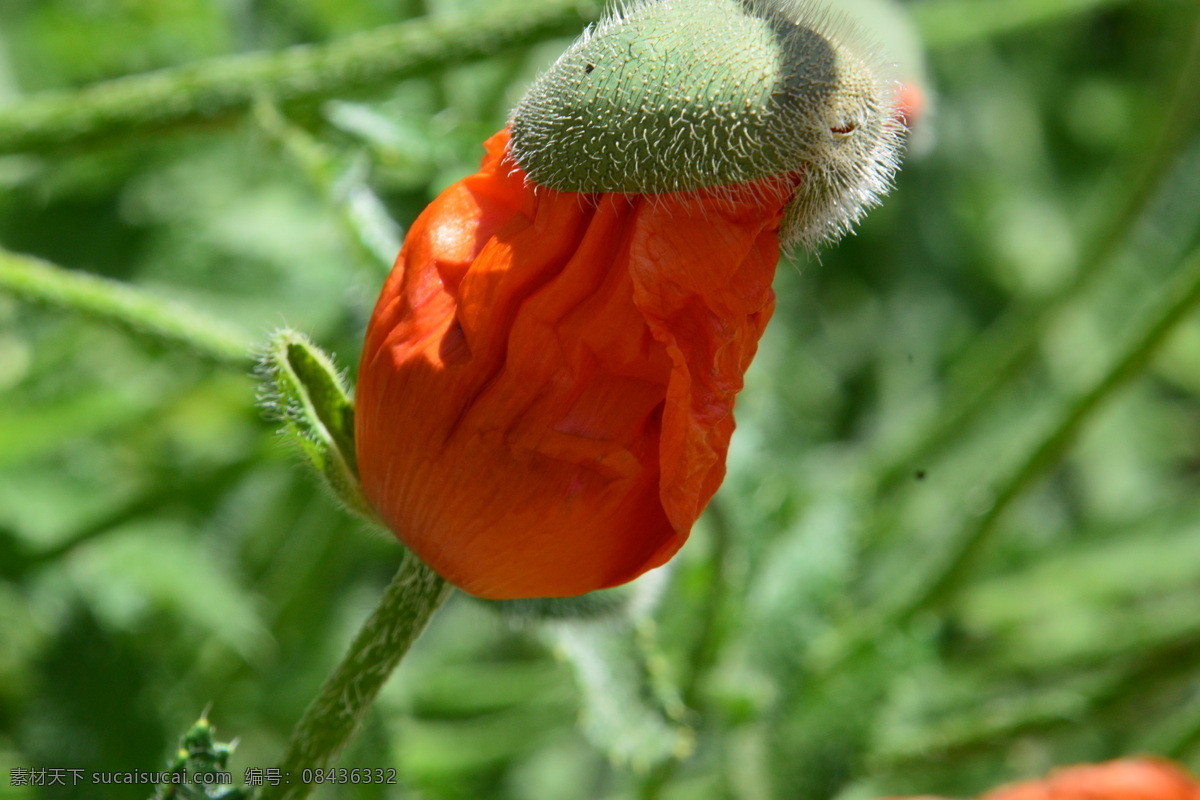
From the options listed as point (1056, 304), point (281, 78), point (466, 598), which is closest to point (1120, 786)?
point (466, 598)

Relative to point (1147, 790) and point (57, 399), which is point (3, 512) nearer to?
point (57, 399)

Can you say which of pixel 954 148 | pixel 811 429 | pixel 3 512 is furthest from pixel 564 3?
pixel 954 148

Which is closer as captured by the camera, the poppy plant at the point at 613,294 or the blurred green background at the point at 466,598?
the poppy plant at the point at 613,294

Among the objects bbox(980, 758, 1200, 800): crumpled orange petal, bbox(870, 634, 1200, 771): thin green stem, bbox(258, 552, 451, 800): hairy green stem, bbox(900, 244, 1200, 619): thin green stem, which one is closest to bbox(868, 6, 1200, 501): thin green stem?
bbox(900, 244, 1200, 619): thin green stem

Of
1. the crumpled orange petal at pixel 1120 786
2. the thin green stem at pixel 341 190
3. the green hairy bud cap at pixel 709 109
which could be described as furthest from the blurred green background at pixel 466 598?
the green hairy bud cap at pixel 709 109

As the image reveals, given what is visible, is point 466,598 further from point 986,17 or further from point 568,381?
point 986,17

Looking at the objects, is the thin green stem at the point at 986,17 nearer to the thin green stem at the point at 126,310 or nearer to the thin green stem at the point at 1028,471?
the thin green stem at the point at 1028,471
